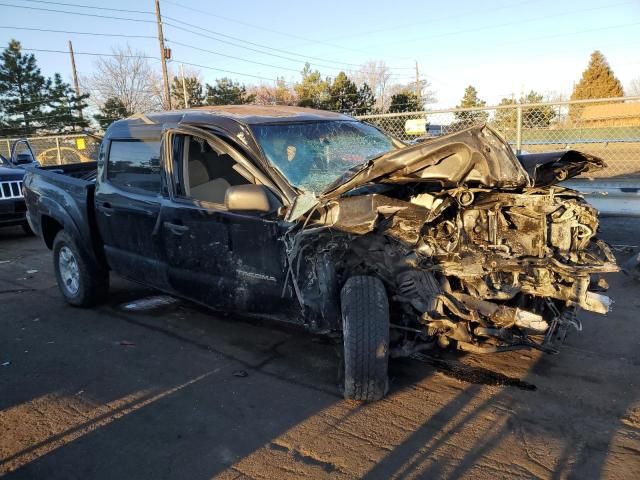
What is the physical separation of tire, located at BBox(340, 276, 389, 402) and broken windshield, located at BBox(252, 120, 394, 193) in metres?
0.85

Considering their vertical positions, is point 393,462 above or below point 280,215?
Result: below

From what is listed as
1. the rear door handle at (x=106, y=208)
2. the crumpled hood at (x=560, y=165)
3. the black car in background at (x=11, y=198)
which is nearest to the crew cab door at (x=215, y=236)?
the rear door handle at (x=106, y=208)

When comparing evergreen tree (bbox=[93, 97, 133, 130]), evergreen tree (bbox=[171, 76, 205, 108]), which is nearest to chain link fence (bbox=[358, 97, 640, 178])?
evergreen tree (bbox=[93, 97, 133, 130])

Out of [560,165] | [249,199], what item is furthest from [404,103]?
[249,199]

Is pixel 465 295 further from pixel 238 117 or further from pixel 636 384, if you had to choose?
pixel 238 117

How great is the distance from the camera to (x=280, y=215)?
3.55 metres

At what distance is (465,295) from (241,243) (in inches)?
63.3

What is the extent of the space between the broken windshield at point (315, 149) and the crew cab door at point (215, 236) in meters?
0.24

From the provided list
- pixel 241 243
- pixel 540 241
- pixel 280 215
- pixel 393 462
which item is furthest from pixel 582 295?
pixel 241 243

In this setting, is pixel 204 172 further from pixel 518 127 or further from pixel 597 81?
pixel 597 81

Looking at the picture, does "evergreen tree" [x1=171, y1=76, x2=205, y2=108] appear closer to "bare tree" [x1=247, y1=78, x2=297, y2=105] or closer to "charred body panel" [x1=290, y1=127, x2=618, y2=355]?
"bare tree" [x1=247, y1=78, x2=297, y2=105]

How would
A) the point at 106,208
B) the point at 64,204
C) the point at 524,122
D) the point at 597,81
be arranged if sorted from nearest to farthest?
1. the point at 106,208
2. the point at 64,204
3. the point at 524,122
4. the point at 597,81

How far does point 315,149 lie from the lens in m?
4.16

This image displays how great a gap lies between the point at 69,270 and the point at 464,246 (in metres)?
4.28
